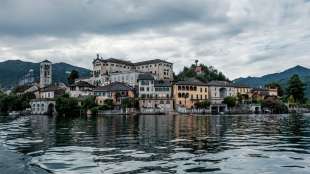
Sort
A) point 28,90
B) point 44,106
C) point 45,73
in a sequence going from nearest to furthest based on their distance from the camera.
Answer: point 44,106
point 28,90
point 45,73

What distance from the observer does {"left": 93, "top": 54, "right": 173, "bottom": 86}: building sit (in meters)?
143

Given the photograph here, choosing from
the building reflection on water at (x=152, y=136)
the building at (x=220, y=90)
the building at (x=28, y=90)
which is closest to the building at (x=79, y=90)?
the building at (x=28, y=90)

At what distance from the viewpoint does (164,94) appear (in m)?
122

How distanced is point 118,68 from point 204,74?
3361 centimetres

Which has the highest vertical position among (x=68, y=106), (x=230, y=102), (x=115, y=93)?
(x=115, y=93)

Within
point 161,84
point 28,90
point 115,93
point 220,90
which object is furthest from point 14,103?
point 220,90

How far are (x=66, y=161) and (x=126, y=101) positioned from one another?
318ft

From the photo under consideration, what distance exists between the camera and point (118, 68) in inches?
5797

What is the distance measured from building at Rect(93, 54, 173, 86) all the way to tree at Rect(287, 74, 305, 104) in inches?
1679

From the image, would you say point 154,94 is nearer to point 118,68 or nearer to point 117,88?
point 117,88

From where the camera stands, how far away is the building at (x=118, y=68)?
469 feet

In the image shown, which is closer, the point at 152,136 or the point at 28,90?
the point at 152,136

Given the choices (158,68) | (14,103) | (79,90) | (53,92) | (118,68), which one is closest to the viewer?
(79,90)

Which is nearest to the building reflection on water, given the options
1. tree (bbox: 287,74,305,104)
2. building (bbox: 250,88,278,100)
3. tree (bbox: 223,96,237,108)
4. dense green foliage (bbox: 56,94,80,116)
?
dense green foliage (bbox: 56,94,80,116)
